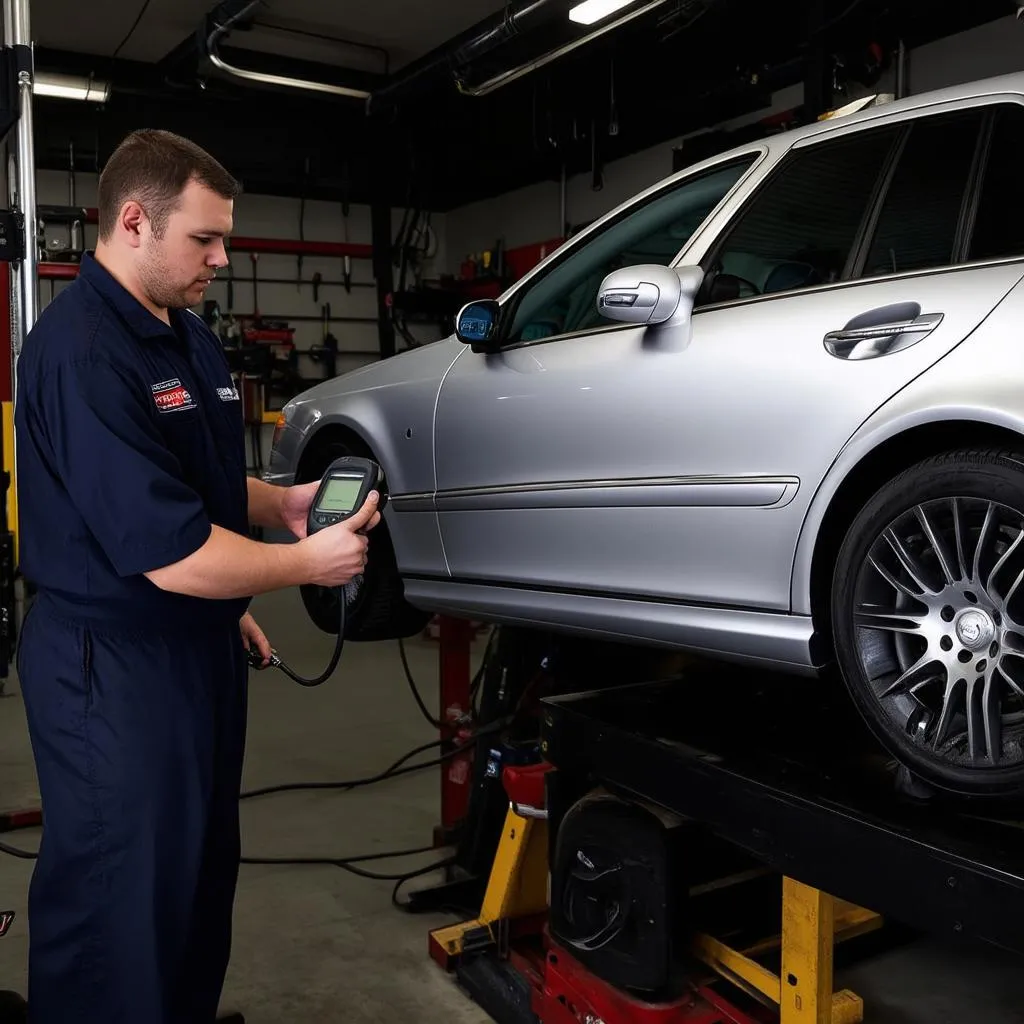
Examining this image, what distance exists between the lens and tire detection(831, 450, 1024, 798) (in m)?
1.58

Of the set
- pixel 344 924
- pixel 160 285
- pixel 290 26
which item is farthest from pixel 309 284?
pixel 160 285

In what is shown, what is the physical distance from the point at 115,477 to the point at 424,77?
685 centimetres

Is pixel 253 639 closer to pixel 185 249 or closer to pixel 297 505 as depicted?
pixel 297 505

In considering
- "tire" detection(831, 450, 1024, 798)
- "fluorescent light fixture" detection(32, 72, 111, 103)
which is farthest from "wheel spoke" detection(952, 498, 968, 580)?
"fluorescent light fixture" detection(32, 72, 111, 103)

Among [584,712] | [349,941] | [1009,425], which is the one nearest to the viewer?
[1009,425]

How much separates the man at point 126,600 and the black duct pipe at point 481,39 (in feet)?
15.7

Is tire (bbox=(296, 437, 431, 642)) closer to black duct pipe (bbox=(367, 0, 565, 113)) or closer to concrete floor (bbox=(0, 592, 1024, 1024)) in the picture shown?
concrete floor (bbox=(0, 592, 1024, 1024))

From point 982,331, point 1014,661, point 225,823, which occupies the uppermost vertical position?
point 982,331

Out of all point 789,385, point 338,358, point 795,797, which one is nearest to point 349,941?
point 795,797

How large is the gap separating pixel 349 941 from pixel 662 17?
17.3 ft

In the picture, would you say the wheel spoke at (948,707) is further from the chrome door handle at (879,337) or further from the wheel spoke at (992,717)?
the chrome door handle at (879,337)

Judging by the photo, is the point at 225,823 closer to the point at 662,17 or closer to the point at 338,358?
the point at 662,17

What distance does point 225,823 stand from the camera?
2.02m

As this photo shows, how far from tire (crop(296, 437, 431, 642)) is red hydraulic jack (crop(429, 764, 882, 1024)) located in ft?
2.46
